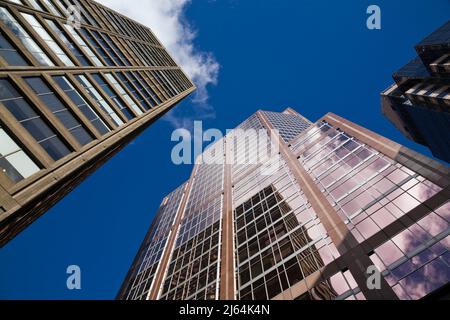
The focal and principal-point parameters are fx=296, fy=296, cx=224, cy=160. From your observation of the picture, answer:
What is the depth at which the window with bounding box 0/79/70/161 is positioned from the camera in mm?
18156

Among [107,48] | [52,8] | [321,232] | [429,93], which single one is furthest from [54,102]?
[429,93]

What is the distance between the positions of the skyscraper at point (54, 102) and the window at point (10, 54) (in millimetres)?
77

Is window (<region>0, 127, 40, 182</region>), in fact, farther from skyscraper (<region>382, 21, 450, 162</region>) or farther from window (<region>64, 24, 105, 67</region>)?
skyscraper (<region>382, 21, 450, 162</region>)

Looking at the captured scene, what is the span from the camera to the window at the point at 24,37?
22.4 metres

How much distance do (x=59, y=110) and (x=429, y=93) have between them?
212 feet

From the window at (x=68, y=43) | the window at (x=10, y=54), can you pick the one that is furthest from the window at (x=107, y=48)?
the window at (x=10, y=54)

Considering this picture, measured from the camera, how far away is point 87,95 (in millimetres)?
26609

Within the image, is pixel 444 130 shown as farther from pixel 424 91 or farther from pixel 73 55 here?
pixel 73 55

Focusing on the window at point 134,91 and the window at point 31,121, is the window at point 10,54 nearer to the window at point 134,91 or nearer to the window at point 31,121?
the window at point 31,121

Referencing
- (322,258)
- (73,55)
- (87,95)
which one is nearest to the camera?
(322,258)

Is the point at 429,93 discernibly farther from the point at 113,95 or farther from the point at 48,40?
the point at 48,40

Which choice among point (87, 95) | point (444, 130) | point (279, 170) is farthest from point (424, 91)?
point (87, 95)

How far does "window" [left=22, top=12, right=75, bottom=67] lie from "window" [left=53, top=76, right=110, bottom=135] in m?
3.47
